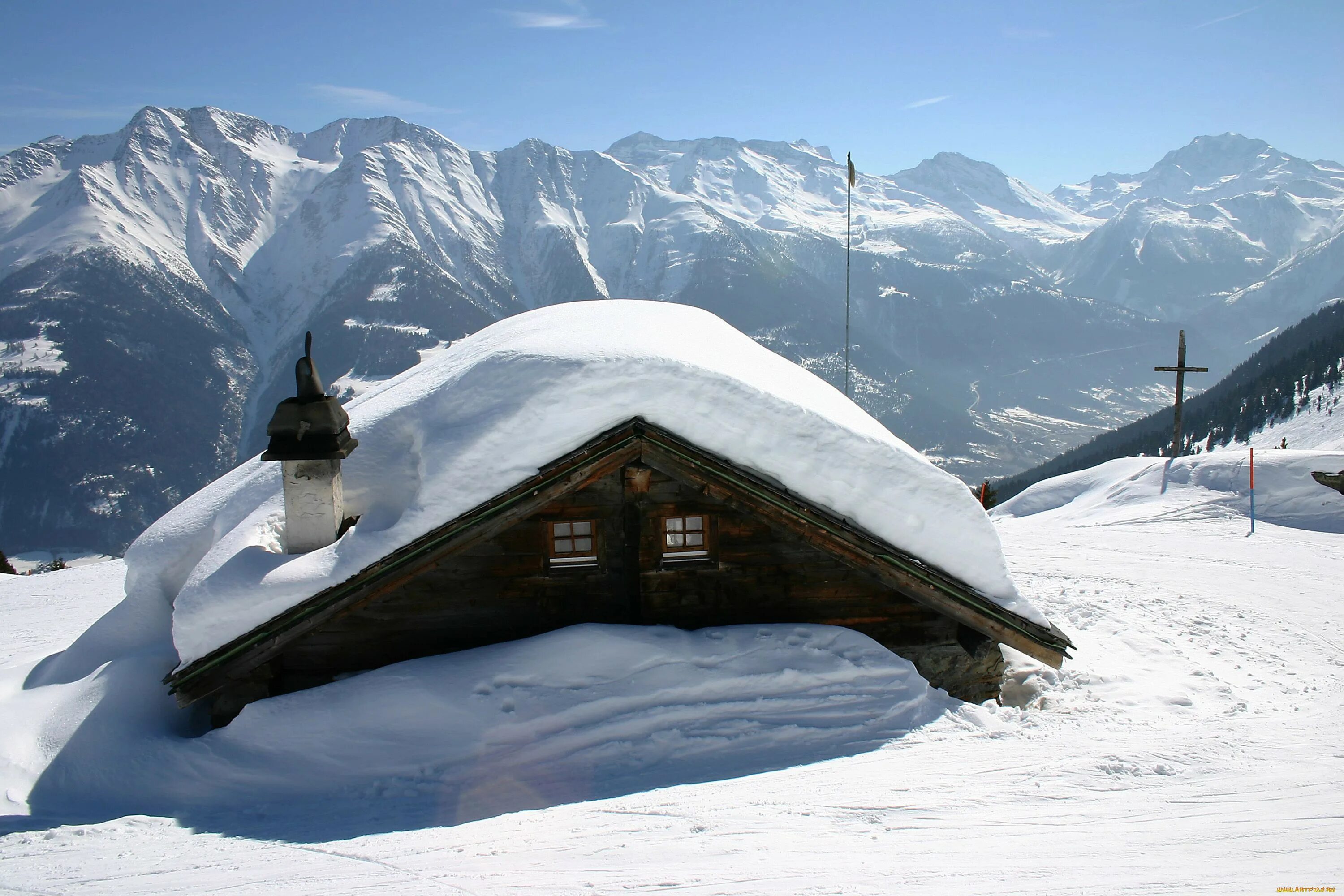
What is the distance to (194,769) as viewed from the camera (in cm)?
752

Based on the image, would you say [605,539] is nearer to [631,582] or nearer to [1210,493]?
[631,582]

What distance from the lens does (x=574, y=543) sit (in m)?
8.92

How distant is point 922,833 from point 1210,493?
2261cm

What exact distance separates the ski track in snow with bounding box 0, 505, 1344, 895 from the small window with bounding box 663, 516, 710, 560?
2.61 metres

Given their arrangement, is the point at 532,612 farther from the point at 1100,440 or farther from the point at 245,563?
the point at 1100,440

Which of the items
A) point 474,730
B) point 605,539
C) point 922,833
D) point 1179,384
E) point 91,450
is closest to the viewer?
point 922,833

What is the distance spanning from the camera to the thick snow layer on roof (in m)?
8.18

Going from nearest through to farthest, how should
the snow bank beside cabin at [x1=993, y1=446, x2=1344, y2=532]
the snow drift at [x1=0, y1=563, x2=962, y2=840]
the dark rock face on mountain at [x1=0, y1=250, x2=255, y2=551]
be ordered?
the snow drift at [x1=0, y1=563, x2=962, y2=840] → the snow bank beside cabin at [x1=993, y1=446, x2=1344, y2=532] → the dark rock face on mountain at [x1=0, y1=250, x2=255, y2=551]

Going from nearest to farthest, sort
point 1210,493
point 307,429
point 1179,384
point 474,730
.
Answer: point 474,730, point 307,429, point 1210,493, point 1179,384

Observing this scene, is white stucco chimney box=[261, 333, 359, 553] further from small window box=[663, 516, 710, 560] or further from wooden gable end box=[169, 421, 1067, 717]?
small window box=[663, 516, 710, 560]

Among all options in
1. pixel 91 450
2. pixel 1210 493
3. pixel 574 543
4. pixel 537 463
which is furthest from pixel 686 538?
pixel 91 450

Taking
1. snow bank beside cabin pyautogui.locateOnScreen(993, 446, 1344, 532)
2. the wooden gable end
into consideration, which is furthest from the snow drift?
snow bank beside cabin pyautogui.locateOnScreen(993, 446, 1344, 532)

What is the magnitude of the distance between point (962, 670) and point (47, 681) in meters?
10.6

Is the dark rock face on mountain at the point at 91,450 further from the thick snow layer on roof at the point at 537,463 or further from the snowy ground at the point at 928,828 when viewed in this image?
the snowy ground at the point at 928,828
